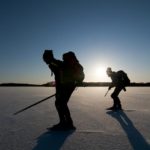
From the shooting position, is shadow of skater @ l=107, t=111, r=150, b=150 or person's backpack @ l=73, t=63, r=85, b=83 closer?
shadow of skater @ l=107, t=111, r=150, b=150

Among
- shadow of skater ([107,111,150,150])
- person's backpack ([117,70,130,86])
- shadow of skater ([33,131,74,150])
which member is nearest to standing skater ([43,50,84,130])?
shadow of skater ([33,131,74,150])

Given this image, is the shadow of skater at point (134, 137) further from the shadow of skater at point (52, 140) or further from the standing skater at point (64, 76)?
the standing skater at point (64, 76)

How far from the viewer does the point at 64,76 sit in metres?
6.33

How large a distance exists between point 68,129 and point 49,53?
1.78m

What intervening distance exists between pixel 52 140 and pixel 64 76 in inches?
58.2

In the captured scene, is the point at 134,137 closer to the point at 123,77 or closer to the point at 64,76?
the point at 64,76

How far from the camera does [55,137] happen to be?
18.9 feet

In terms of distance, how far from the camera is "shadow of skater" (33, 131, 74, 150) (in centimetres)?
487

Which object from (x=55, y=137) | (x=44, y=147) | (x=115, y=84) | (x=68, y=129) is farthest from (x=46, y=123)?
(x=115, y=84)

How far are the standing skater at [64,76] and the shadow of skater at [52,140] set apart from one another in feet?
1.36

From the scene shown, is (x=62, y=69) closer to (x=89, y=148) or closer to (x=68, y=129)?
(x=68, y=129)

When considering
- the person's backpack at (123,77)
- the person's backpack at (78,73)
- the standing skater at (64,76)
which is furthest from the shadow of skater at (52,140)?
the person's backpack at (123,77)

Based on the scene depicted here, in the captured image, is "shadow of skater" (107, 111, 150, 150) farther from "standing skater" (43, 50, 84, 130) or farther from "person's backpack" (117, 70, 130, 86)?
"person's backpack" (117, 70, 130, 86)

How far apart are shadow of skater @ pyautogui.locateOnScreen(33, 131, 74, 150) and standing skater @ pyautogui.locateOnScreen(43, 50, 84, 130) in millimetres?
414
